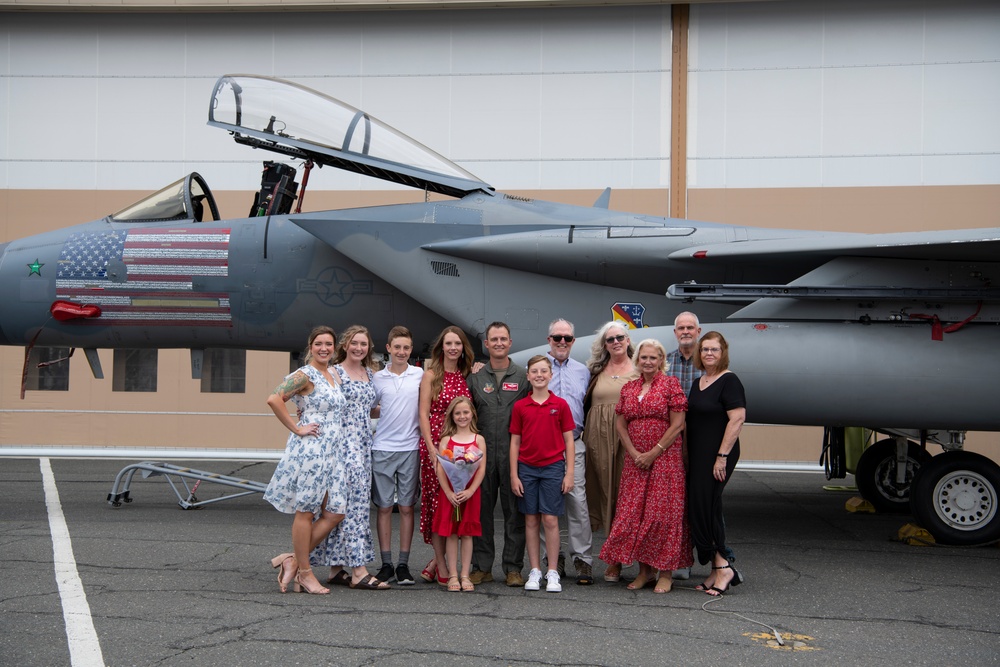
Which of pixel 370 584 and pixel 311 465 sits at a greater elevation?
pixel 311 465

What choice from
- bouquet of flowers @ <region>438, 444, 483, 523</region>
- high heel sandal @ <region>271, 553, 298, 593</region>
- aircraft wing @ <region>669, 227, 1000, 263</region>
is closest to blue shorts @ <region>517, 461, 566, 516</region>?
bouquet of flowers @ <region>438, 444, 483, 523</region>

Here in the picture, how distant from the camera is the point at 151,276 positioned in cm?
897

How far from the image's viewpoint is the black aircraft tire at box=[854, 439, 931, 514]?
9.66m

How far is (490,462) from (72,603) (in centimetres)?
242

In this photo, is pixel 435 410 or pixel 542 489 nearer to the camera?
pixel 542 489

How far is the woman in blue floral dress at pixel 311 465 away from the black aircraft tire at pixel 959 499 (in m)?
4.81

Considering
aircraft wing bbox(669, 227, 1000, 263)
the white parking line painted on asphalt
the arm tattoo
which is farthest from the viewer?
aircraft wing bbox(669, 227, 1000, 263)

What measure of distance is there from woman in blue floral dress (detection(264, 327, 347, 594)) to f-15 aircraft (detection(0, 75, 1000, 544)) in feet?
8.69

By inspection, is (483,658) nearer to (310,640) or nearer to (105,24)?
(310,640)

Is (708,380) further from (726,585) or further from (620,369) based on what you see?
(726,585)

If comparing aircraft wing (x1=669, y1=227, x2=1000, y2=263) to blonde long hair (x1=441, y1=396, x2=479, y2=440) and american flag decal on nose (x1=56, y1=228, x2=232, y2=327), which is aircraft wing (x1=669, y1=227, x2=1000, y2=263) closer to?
blonde long hair (x1=441, y1=396, x2=479, y2=440)

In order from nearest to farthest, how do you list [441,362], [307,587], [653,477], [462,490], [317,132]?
[307,587]
[462,490]
[653,477]
[441,362]
[317,132]

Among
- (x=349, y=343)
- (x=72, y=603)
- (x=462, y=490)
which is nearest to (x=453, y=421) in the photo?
(x=462, y=490)

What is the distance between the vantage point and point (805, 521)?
8945 millimetres
